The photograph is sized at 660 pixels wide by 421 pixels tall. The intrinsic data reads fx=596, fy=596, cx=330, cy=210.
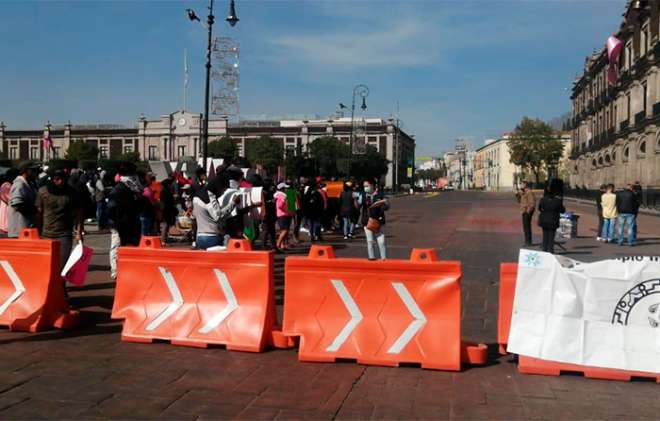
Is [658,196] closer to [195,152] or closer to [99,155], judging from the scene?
[195,152]

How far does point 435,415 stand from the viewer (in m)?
4.22

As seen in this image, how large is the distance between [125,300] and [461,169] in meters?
179

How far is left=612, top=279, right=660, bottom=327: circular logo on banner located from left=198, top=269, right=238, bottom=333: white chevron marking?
3.46m

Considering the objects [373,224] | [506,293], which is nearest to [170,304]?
[506,293]

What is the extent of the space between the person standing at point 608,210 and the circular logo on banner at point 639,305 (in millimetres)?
12937

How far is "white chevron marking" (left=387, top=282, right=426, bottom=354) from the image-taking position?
5320mm

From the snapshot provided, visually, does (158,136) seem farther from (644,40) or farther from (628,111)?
(644,40)

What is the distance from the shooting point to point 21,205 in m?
8.53

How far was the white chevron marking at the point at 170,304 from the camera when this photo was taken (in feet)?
19.7

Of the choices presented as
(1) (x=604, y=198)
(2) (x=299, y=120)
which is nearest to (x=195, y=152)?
(2) (x=299, y=120)

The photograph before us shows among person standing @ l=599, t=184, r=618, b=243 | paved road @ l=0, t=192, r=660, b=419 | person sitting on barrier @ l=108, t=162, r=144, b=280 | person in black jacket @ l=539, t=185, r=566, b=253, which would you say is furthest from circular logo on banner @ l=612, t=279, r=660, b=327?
person standing @ l=599, t=184, r=618, b=243

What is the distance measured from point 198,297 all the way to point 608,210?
14414 mm

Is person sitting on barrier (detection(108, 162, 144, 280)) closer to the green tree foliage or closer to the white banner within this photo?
the white banner

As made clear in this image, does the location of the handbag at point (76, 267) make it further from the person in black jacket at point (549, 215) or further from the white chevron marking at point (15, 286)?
the person in black jacket at point (549, 215)
